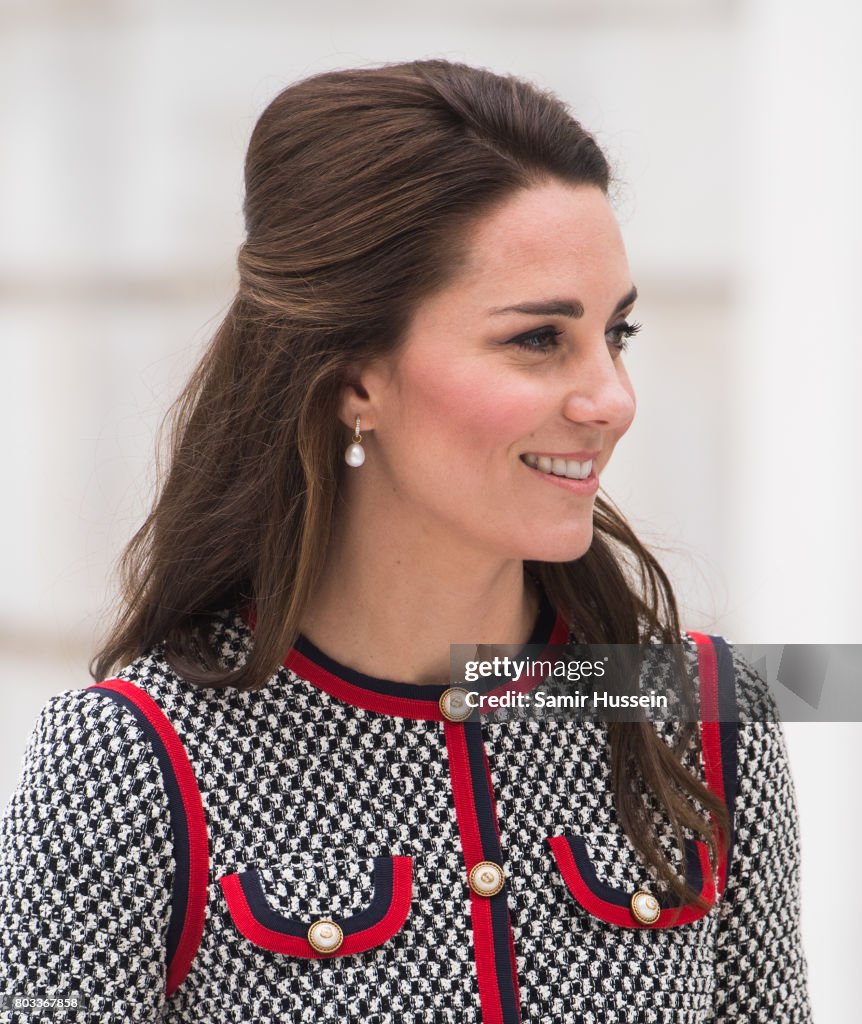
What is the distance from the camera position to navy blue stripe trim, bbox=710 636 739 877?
1.39 metres

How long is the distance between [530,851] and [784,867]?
0.29 m

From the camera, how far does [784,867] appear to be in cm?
141

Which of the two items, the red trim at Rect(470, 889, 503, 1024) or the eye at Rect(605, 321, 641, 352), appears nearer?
the red trim at Rect(470, 889, 503, 1024)

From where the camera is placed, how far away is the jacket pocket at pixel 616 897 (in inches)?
51.3

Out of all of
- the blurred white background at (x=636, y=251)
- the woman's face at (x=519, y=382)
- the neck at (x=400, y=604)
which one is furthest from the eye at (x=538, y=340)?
the blurred white background at (x=636, y=251)

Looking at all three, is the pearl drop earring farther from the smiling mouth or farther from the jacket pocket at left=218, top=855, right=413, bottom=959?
the jacket pocket at left=218, top=855, right=413, bottom=959

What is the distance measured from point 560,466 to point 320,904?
477 mm

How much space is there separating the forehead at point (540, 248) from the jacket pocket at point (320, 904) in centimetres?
57

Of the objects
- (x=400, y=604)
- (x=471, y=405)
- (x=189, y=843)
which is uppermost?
(x=471, y=405)

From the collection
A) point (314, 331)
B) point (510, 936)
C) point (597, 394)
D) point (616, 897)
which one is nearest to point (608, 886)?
point (616, 897)

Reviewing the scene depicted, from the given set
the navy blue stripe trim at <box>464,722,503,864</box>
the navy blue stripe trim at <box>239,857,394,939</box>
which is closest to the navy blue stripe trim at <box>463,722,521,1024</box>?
the navy blue stripe trim at <box>464,722,503,864</box>

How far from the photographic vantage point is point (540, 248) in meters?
1.27

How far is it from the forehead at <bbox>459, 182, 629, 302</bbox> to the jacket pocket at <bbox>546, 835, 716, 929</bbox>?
1.80 ft

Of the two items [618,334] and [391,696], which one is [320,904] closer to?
[391,696]
